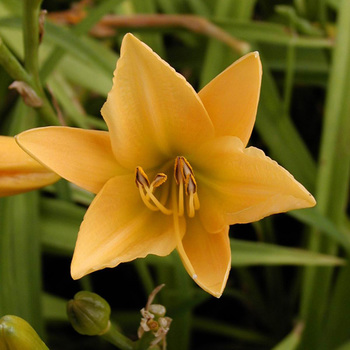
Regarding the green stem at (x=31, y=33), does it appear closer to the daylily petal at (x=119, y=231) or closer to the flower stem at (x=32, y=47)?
the flower stem at (x=32, y=47)

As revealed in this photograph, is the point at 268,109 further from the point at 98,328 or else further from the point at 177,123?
the point at 98,328

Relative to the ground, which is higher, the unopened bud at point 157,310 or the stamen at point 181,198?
the stamen at point 181,198

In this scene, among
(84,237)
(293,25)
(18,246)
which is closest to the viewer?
(84,237)

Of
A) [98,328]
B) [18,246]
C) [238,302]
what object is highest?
[98,328]

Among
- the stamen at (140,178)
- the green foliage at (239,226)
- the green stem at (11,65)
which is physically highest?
the green stem at (11,65)

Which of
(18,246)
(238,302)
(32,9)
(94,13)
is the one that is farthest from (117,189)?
(238,302)

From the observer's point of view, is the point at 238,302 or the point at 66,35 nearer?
the point at 66,35

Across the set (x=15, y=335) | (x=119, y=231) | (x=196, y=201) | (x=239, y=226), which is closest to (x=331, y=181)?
(x=239, y=226)

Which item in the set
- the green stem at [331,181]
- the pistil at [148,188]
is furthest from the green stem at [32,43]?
the green stem at [331,181]

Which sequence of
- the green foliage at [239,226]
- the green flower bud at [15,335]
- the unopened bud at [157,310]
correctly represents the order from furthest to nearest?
1. the green foliage at [239,226]
2. the unopened bud at [157,310]
3. the green flower bud at [15,335]
